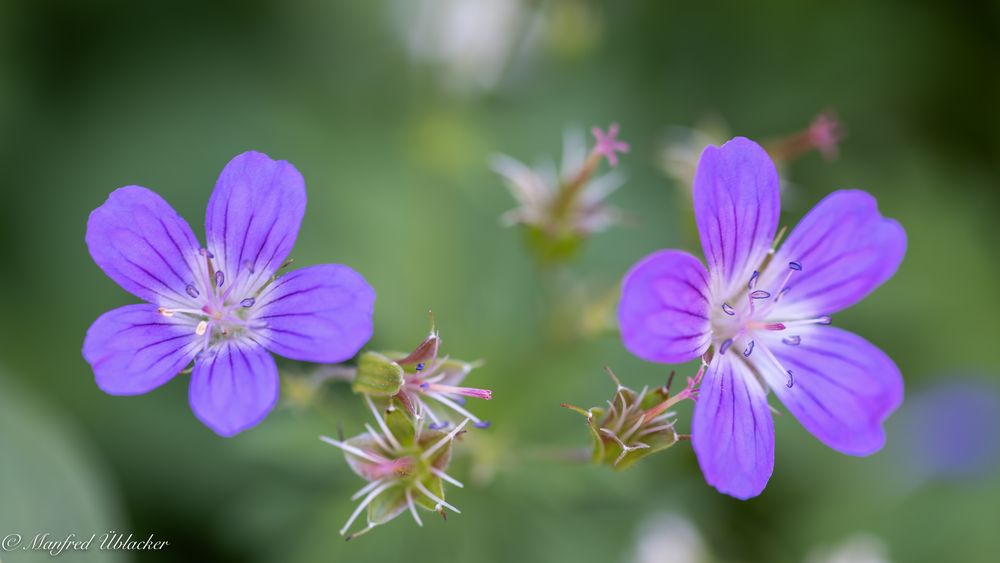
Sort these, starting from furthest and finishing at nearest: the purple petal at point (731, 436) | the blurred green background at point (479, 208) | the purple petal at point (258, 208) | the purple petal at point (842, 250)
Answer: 1. the blurred green background at point (479, 208)
2. the purple petal at point (842, 250)
3. the purple petal at point (258, 208)
4. the purple petal at point (731, 436)

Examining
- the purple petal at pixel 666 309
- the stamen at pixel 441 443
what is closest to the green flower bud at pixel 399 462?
the stamen at pixel 441 443

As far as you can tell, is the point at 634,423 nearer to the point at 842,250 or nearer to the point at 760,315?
the point at 760,315

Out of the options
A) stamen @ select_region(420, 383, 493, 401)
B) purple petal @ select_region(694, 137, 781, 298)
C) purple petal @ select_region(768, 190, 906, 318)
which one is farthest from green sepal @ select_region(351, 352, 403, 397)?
purple petal @ select_region(768, 190, 906, 318)

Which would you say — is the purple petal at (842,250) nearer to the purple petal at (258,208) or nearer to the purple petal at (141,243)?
the purple petal at (258,208)

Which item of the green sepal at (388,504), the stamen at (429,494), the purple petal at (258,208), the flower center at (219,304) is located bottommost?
the green sepal at (388,504)

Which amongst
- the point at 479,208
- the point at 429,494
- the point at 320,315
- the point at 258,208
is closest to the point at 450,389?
the point at 429,494

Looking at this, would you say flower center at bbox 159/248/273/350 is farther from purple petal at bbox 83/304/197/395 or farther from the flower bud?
the flower bud
